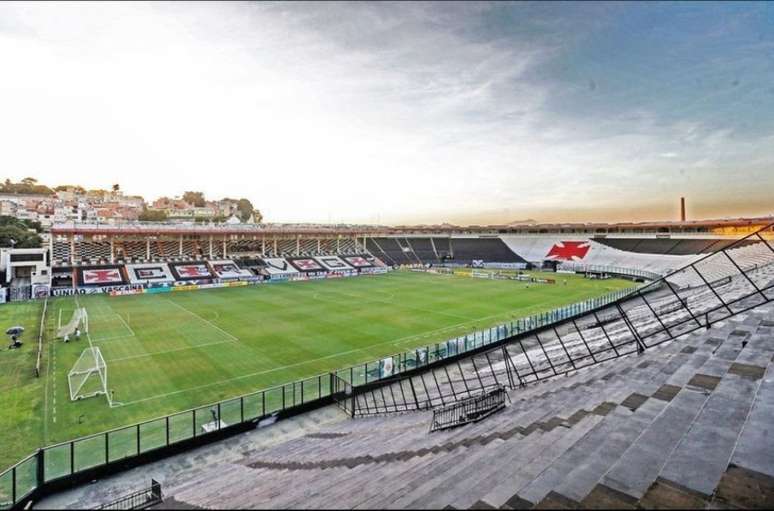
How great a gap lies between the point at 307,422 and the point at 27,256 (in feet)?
180

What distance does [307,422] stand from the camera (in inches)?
607

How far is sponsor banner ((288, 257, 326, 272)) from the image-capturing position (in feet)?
229

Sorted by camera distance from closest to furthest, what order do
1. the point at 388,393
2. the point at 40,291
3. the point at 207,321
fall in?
the point at 388,393, the point at 207,321, the point at 40,291

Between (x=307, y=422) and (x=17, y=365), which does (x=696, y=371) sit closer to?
(x=307, y=422)

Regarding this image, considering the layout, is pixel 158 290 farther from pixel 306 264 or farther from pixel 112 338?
pixel 306 264

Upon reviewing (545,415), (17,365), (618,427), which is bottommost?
(17,365)

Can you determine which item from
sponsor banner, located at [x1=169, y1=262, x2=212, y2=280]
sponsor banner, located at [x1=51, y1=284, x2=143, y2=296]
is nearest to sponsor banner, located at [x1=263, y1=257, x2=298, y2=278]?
sponsor banner, located at [x1=169, y1=262, x2=212, y2=280]

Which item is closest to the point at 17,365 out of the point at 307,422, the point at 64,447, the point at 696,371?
Result: the point at 64,447

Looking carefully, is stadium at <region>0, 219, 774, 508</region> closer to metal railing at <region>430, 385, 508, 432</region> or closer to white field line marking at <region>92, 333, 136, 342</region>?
metal railing at <region>430, 385, 508, 432</region>

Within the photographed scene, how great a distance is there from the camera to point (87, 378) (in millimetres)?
20000

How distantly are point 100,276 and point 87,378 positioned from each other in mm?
39840

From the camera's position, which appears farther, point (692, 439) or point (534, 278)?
point (534, 278)

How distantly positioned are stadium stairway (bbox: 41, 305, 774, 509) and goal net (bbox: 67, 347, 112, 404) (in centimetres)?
910

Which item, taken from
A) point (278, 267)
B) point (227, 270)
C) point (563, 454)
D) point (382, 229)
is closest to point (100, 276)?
point (227, 270)
